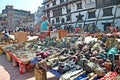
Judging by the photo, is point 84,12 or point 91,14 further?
point 84,12

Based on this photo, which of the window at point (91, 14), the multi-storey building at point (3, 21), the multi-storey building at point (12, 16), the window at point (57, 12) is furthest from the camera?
the multi-storey building at point (3, 21)

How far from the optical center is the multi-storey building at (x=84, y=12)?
27.4 meters

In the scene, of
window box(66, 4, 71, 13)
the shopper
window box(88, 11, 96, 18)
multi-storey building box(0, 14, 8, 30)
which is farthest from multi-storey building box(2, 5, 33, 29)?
the shopper

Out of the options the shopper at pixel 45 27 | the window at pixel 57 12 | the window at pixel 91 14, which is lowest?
the shopper at pixel 45 27

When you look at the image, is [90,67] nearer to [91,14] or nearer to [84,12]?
[91,14]

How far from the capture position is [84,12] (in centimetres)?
3228

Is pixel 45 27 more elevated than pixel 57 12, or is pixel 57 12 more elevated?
pixel 57 12

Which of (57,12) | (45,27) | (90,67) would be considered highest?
(57,12)

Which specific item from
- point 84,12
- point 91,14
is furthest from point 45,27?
point 84,12

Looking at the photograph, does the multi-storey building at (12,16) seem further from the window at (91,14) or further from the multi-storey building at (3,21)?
the window at (91,14)

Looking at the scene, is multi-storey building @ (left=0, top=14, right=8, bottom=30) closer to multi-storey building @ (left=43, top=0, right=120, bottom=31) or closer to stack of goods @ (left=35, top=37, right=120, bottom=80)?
multi-storey building @ (left=43, top=0, right=120, bottom=31)

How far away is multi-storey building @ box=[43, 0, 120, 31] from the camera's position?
2738 cm

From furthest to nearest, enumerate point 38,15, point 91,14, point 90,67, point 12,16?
point 12,16
point 38,15
point 91,14
point 90,67

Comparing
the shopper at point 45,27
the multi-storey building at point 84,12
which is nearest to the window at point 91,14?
the multi-storey building at point 84,12
